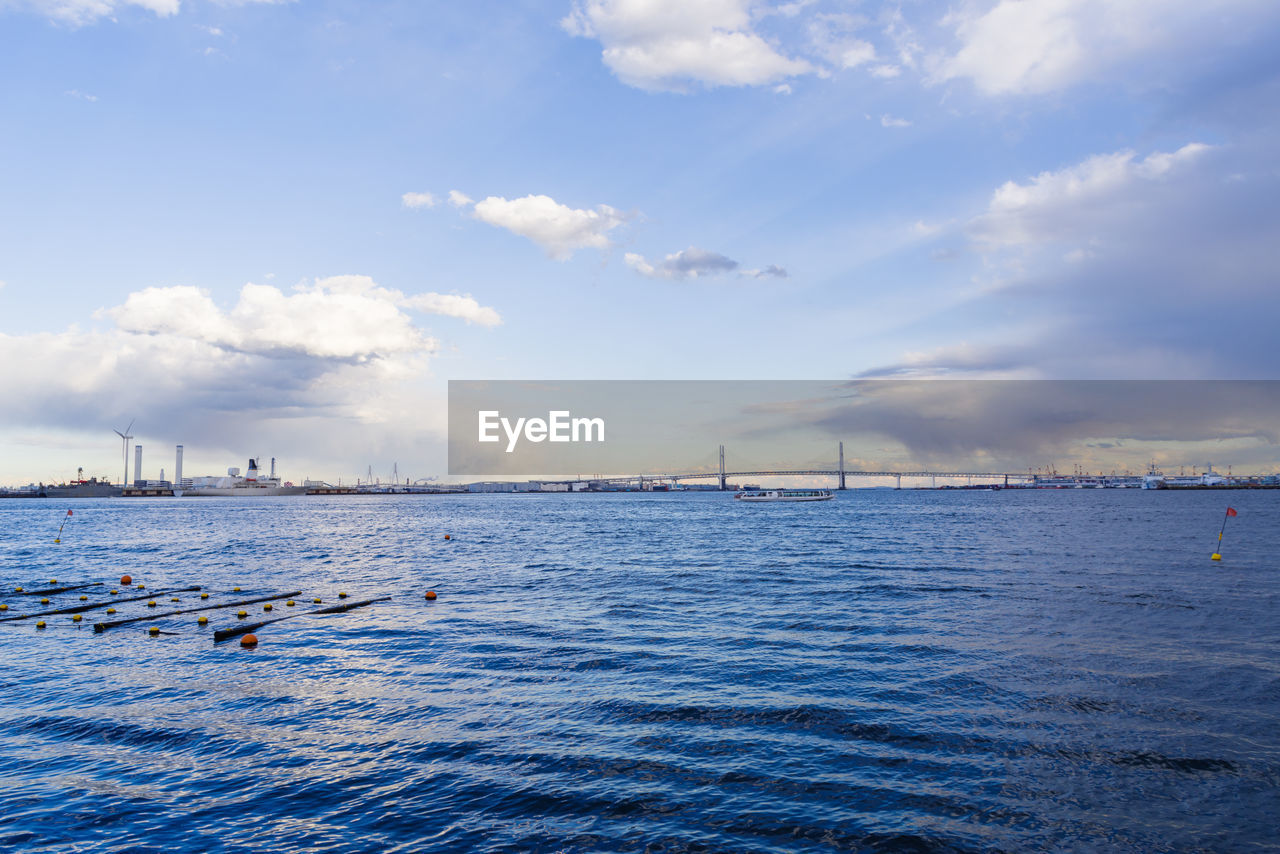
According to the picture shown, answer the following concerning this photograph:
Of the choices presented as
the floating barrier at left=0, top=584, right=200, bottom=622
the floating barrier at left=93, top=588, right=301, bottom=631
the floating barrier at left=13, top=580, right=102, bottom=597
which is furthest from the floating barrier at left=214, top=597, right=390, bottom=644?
the floating barrier at left=13, top=580, right=102, bottom=597

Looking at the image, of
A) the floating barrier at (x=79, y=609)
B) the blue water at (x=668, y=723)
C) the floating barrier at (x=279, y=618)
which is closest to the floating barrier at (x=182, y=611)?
the blue water at (x=668, y=723)

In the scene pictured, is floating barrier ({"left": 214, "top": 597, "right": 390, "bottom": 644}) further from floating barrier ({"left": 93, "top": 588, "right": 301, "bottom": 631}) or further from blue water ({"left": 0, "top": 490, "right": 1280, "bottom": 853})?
floating barrier ({"left": 93, "top": 588, "right": 301, "bottom": 631})

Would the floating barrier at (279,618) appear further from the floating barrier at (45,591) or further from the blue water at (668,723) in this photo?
the floating barrier at (45,591)

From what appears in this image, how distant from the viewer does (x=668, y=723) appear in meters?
16.4

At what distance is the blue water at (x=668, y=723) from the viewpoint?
1179 cm

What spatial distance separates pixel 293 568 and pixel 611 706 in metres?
41.3

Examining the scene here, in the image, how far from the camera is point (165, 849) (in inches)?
437

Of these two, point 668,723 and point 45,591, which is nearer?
point 668,723

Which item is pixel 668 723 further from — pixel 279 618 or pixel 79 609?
pixel 79 609

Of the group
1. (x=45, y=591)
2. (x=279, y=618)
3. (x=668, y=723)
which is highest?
(x=668, y=723)

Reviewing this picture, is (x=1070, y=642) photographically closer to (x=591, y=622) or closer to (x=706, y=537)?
(x=591, y=622)

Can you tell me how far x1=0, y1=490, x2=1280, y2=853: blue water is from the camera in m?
11.8

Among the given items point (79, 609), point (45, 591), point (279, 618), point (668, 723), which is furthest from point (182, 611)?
point (668, 723)

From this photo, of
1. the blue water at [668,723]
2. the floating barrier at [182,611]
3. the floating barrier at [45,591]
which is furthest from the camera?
the floating barrier at [45,591]
